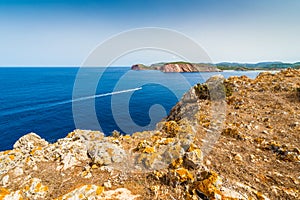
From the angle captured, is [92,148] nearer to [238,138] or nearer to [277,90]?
[238,138]

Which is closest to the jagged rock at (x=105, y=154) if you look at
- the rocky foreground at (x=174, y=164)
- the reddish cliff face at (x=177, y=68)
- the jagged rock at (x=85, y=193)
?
the rocky foreground at (x=174, y=164)

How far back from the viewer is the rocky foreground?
5.29m

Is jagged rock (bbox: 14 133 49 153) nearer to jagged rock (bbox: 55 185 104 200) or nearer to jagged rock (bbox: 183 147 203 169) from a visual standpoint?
jagged rock (bbox: 55 185 104 200)

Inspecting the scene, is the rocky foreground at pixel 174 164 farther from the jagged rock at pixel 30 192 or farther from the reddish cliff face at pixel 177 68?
the reddish cliff face at pixel 177 68

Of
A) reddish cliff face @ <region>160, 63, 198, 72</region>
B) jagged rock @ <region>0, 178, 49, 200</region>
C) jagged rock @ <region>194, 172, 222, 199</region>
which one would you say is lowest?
jagged rock @ <region>0, 178, 49, 200</region>

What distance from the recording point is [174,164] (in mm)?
6449

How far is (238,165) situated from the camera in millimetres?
6555

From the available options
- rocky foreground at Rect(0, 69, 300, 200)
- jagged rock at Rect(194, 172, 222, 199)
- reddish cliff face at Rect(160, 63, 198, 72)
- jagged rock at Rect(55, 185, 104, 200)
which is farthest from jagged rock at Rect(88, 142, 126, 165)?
reddish cliff face at Rect(160, 63, 198, 72)

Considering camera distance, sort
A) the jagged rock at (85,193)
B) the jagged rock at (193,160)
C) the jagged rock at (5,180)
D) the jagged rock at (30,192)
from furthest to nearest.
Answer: the jagged rock at (193,160)
the jagged rock at (5,180)
the jagged rock at (30,192)
the jagged rock at (85,193)

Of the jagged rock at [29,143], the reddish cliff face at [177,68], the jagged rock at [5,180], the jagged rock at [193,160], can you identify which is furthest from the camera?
the reddish cliff face at [177,68]

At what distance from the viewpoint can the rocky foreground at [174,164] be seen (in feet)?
17.4

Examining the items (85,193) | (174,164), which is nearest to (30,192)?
(85,193)

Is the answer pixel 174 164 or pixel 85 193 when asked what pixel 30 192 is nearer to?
pixel 85 193

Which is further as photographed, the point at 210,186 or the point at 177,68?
the point at 177,68
